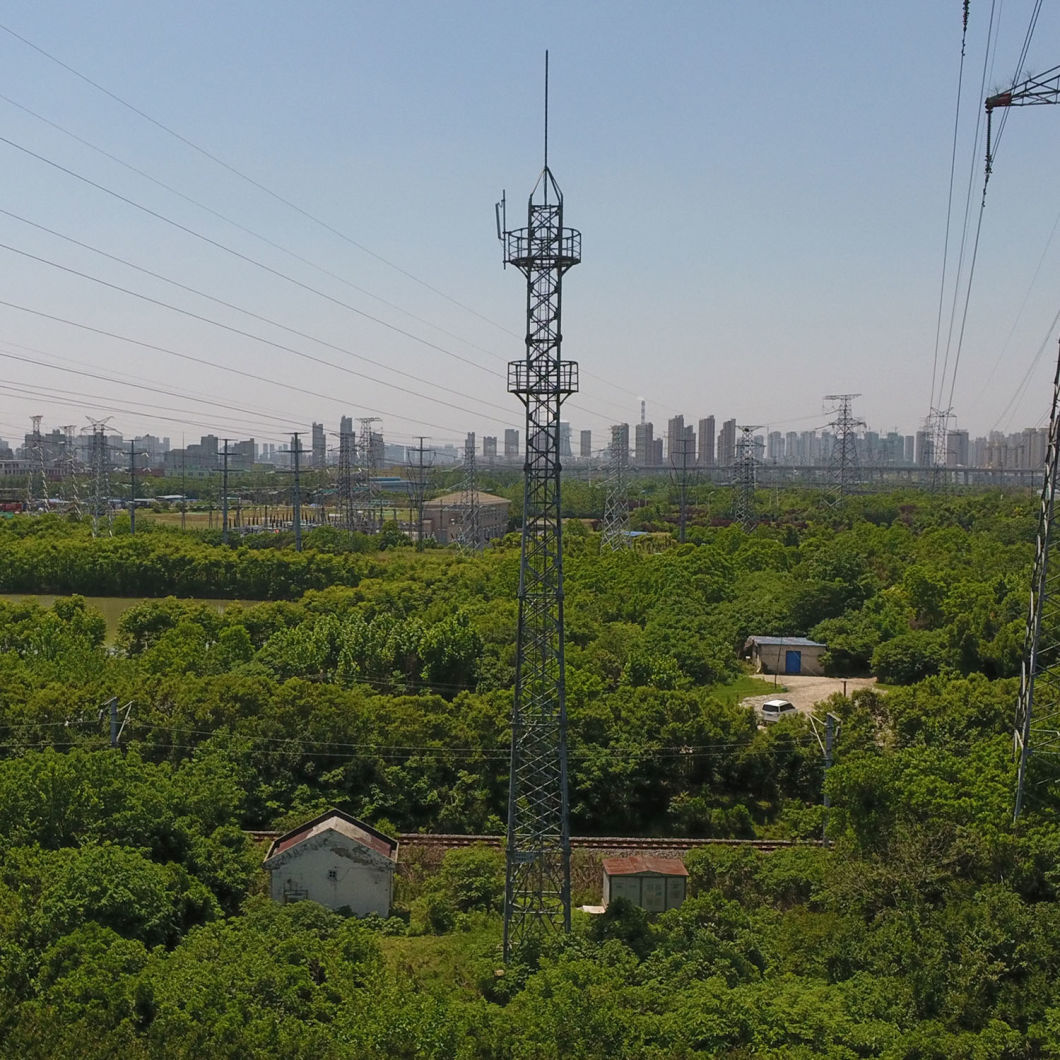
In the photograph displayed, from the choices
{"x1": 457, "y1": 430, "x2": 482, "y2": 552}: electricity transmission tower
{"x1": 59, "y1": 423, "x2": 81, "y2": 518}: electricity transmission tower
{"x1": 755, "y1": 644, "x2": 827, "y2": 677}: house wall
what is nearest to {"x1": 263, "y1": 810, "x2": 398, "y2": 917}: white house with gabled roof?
{"x1": 755, "y1": 644, "x2": 827, "y2": 677}: house wall

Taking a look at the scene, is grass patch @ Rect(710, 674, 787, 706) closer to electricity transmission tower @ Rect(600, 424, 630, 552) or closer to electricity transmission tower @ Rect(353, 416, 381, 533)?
electricity transmission tower @ Rect(600, 424, 630, 552)

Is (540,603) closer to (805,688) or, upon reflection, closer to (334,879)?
(334,879)

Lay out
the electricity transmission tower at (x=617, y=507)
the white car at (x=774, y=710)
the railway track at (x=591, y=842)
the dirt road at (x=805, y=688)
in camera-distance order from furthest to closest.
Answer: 1. the electricity transmission tower at (x=617, y=507)
2. the dirt road at (x=805, y=688)
3. the white car at (x=774, y=710)
4. the railway track at (x=591, y=842)

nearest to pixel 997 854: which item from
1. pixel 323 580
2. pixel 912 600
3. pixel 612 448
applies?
pixel 912 600

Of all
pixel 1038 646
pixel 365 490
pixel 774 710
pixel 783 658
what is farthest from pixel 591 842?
pixel 365 490

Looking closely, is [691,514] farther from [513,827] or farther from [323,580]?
[513,827]

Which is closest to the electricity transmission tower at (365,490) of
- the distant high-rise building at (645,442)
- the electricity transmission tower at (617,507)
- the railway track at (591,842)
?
the electricity transmission tower at (617,507)

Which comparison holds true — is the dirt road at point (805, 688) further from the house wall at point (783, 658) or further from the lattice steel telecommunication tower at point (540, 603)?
the lattice steel telecommunication tower at point (540, 603)
